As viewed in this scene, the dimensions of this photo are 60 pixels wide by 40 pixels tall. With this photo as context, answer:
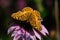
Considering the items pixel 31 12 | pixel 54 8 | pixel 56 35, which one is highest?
pixel 31 12

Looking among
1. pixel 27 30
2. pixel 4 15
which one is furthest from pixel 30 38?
pixel 4 15

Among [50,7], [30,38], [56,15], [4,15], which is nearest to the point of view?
[30,38]

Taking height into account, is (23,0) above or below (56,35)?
above

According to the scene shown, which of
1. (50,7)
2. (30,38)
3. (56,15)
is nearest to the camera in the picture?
(30,38)

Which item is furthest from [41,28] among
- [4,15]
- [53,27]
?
[53,27]

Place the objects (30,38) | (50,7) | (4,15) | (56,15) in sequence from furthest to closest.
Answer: (50,7) < (56,15) < (4,15) < (30,38)

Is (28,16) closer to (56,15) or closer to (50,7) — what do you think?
(56,15)

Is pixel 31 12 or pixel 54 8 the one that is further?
pixel 54 8

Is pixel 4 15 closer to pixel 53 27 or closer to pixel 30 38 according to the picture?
pixel 53 27

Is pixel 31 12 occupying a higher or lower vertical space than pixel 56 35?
higher
